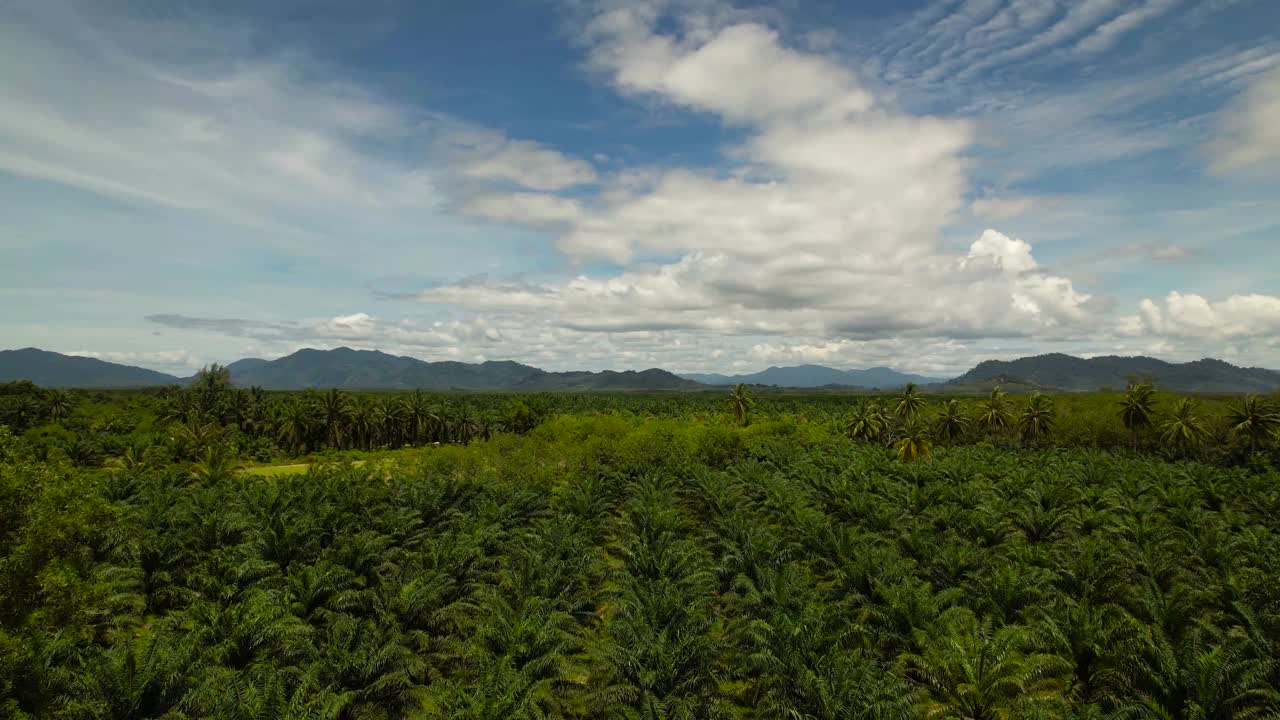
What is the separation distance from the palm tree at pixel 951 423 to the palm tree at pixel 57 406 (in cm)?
15438

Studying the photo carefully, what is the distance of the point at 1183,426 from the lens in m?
80.6

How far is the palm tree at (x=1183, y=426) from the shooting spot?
80.8 metres

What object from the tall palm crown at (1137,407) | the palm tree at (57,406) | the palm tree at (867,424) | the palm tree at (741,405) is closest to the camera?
the tall palm crown at (1137,407)

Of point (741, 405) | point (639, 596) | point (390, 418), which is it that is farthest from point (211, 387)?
point (639, 596)

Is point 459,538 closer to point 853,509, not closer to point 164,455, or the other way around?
point 853,509

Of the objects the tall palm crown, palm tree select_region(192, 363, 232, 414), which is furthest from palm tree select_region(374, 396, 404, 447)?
the tall palm crown

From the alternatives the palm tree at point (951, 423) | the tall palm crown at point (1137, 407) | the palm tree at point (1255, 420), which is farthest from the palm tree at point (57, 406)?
the palm tree at point (1255, 420)

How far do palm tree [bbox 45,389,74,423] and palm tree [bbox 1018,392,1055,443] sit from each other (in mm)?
163563

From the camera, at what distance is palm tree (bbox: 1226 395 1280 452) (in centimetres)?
7806

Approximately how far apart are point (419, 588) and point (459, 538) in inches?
338

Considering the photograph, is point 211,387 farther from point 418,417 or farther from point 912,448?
point 912,448

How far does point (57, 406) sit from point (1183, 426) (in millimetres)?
183409

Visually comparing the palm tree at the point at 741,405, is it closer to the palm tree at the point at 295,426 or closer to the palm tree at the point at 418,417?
the palm tree at the point at 418,417

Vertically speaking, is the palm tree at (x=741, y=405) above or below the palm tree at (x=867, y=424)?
above
